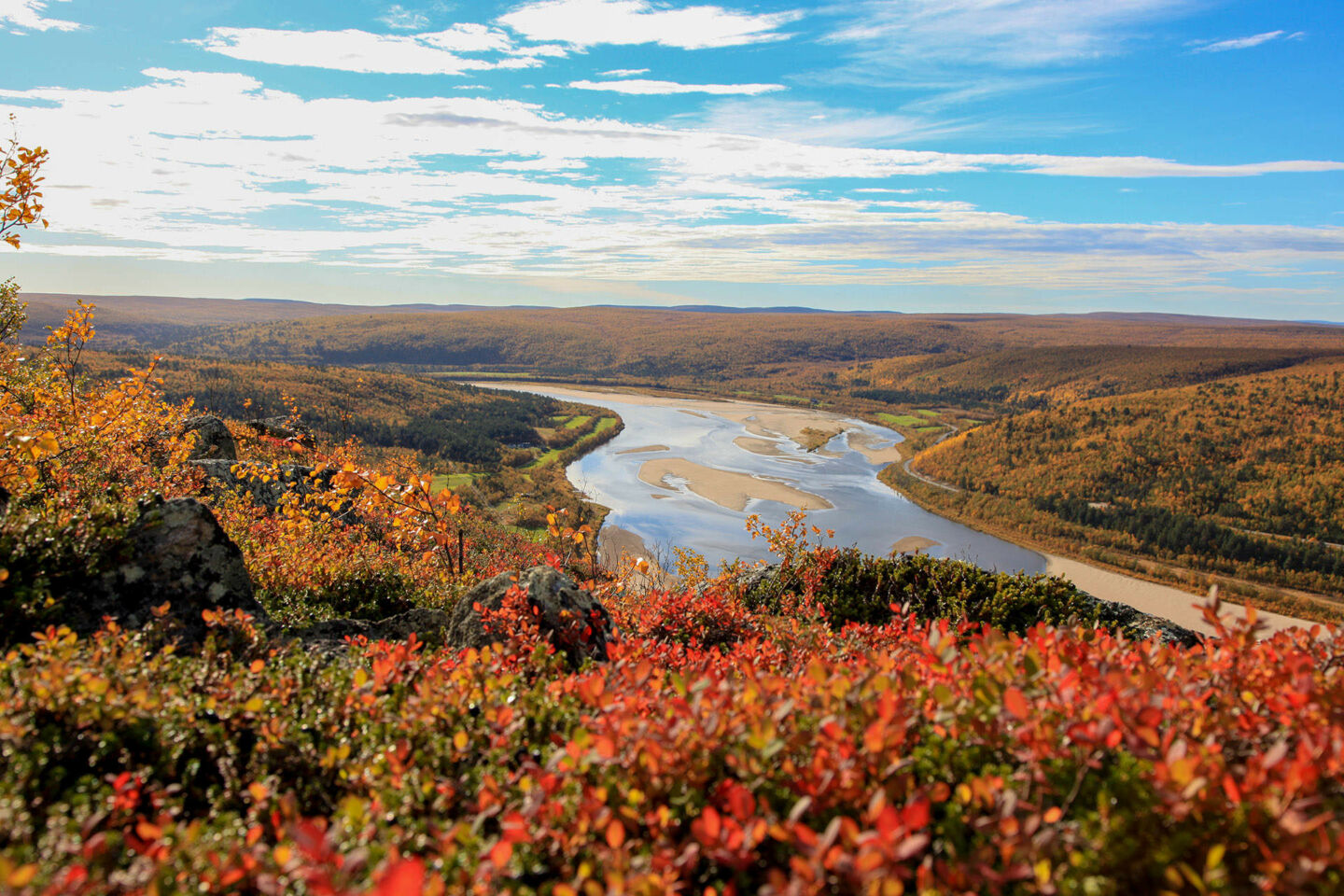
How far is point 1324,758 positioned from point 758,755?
212cm

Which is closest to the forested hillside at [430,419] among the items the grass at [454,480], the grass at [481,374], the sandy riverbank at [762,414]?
the grass at [454,480]

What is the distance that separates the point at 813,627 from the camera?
20.9 ft

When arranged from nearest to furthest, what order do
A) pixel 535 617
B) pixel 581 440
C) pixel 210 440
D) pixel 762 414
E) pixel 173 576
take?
pixel 173 576
pixel 535 617
pixel 210 440
pixel 581 440
pixel 762 414

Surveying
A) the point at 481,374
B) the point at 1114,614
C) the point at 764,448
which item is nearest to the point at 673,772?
the point at 1114,614

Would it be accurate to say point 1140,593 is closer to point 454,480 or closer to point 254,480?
point 254,480

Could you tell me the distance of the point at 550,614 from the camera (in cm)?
612

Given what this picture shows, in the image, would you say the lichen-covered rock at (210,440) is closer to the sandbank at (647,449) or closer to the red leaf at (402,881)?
the red leaf at (402,881)

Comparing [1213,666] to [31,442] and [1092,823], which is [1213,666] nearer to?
[1092,823]

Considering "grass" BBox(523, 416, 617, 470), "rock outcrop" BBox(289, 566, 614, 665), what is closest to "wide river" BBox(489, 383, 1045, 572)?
"grass" BBox(523, 416, 617, 470)

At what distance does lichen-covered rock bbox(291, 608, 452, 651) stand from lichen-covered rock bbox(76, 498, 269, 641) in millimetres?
503

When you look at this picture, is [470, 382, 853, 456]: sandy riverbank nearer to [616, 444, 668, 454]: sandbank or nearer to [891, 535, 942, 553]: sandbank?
[616, 444, 668, 454]: sandbank

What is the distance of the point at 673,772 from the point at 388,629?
5522 millimetres

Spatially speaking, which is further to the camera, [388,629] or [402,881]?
[388,629]

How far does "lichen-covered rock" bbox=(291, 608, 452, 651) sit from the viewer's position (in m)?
6.45
